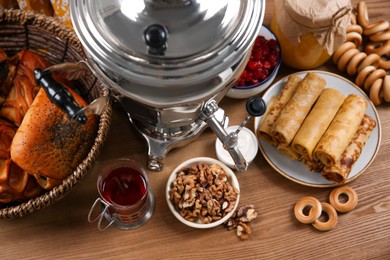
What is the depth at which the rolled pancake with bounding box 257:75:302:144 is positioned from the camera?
127cm

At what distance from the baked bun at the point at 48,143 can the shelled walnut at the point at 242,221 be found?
37 cm

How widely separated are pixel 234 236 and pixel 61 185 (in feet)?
1.37

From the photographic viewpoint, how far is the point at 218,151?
1270 mm

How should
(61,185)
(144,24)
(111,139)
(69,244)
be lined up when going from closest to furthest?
(144,24)
(61,185)
(69,244)
(111,139)

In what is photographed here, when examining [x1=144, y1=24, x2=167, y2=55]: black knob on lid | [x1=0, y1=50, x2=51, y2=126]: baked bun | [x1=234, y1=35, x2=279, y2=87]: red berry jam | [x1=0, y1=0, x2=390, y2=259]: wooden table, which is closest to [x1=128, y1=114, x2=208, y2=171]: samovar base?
[x1=0, y1=0, x2=390, y2=259]: wooden table

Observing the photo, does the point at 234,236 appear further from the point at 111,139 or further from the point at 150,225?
the point at 111,139

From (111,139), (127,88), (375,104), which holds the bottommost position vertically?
(375,104)

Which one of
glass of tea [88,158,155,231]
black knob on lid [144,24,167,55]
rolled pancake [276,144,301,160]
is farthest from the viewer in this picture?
rolled pancake [276,144,301,160]

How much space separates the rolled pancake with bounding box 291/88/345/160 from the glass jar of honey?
11cm

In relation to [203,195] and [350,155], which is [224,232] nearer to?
[203,195]

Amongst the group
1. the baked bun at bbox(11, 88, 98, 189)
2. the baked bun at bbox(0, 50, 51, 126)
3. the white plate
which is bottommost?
the white plate

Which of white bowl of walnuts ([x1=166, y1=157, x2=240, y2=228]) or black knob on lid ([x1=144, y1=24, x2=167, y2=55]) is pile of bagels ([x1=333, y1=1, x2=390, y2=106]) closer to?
white bowl of walnuts ([x1=166, y1=157, x2=240, y2=228])

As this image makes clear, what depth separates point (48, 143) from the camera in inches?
43.4

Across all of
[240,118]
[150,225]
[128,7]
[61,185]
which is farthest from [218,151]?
[128,7]
